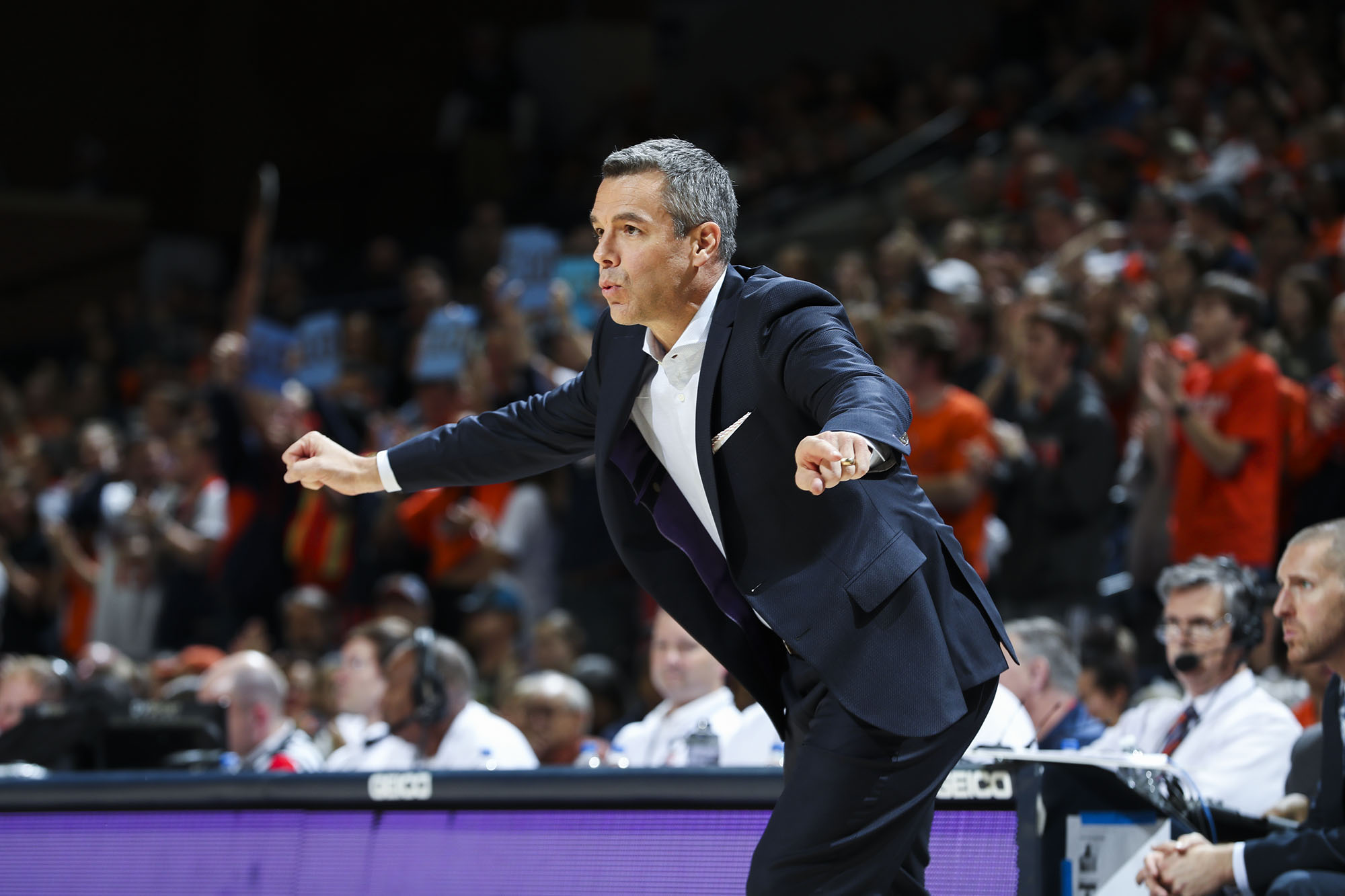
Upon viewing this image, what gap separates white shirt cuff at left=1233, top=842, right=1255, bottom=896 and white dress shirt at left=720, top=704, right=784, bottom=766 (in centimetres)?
146

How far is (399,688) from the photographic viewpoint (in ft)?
16.5

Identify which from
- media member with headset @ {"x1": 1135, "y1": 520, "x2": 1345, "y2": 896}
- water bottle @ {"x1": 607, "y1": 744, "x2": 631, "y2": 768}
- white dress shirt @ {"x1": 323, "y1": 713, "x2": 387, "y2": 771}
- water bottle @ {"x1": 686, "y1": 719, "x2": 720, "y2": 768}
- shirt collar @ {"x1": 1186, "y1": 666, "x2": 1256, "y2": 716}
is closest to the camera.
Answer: media member with headset @ {"x1": 1135, "y1": 520, "x2": 1345, "y2": 896}

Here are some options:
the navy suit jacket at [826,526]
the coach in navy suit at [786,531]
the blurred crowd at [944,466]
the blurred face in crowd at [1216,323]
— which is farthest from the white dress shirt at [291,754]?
the blurred face in crowd at [1216,323]

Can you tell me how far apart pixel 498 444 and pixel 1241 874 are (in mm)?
1705

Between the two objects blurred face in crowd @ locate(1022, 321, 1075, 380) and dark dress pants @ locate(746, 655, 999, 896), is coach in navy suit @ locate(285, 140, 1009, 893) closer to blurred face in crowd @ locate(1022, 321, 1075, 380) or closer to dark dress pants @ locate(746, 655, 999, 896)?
dark dress pants @ locate(746, 655, 999, 896)

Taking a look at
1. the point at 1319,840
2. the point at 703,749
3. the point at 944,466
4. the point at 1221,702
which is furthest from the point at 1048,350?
the point at 1319,840

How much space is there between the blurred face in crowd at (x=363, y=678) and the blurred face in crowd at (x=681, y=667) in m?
1.17

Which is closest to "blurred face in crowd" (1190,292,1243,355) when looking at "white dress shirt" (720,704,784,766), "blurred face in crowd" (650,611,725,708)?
"blurred face in crowd" (650,611,725,708)

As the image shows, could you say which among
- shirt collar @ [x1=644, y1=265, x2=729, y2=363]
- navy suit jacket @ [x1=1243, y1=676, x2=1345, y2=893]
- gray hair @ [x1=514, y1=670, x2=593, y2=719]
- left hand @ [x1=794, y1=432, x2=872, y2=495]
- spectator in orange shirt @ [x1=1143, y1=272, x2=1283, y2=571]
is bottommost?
navy suit jacket @ [x1=1243, y1=676, x2=1345, y2=893]

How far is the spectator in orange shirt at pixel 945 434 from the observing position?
5832 mm

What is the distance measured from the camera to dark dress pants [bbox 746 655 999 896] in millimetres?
2455

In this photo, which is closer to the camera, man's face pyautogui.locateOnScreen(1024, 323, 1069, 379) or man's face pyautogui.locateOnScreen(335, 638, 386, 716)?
man's face pyautogui.locateOnScreen(335, 638, 386, 716)

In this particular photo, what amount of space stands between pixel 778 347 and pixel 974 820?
1.26 meters

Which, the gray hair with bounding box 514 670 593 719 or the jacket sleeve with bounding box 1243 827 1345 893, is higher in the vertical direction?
the gray hair with bounding box 514 670 593 719
